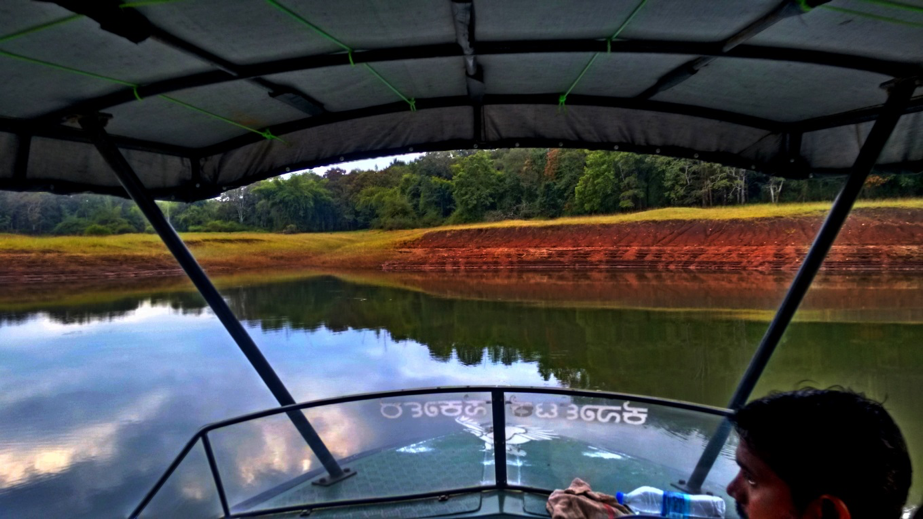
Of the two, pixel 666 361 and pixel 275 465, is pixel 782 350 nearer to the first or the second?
pixel 666 361

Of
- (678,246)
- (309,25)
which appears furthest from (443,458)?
(678,246)

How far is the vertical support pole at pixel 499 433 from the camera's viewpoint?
2164 mm

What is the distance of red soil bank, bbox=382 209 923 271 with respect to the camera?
99.3 ft

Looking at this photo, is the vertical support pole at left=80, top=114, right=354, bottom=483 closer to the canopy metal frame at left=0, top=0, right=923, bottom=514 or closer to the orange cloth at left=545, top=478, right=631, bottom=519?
the canopy metal frame at left=0, top=0, right=923, bottom=514

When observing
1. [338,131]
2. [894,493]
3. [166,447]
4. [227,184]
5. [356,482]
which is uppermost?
[338,131]

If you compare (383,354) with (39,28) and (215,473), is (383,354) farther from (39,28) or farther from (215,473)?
(39,28)

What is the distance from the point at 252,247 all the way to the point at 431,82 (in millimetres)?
52519

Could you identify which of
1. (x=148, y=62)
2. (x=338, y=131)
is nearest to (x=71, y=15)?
(x=148, y=62)

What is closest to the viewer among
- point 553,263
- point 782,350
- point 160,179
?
point 160,179

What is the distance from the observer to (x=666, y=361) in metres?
13.8

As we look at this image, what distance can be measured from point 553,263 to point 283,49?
124 feet

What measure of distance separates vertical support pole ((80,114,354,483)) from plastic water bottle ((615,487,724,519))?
53.6 inches

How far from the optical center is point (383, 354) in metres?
15.8

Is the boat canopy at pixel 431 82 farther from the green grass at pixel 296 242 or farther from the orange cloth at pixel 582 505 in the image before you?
the green grass at pixel 296 242
